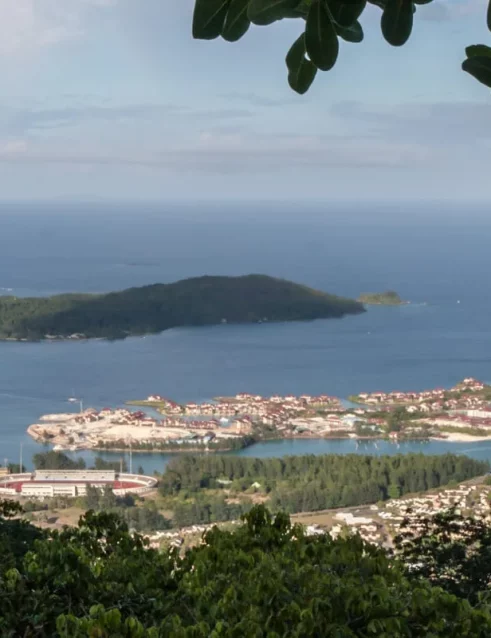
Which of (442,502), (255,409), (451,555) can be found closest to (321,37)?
(451,555)

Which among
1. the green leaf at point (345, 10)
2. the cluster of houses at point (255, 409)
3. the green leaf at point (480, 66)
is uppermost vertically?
the green leaf at point (345, 10)

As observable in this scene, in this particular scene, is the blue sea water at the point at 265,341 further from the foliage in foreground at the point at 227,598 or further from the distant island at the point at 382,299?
the foliage in foreground at the point at 227,598

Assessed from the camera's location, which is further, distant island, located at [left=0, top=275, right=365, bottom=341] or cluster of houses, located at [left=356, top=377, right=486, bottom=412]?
distant island, located at [left=0, top=275, right=365, bottom=341]

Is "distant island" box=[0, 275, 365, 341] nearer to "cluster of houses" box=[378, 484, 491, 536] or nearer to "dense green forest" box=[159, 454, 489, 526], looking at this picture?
"dense green forest" box=[159, 454, 489, 526]

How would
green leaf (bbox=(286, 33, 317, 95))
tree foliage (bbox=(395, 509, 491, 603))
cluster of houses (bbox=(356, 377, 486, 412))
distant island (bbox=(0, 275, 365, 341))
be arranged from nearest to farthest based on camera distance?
green leaf (bbox=(286, 33, 317, 95)), tree foliage (bbox=(395, 509, 491, 603)), cluster of houses (bbox=(356, 377, 486, 412)), distant island (bbox=(0, 275, 365, 341))

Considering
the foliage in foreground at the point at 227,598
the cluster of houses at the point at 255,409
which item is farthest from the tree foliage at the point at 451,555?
the cluster of houses at the point at 255,409

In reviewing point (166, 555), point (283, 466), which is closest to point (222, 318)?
point (283, 466)

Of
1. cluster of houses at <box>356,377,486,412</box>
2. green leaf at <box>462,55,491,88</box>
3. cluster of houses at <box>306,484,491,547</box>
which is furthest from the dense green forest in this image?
green leaf at <box>462,55,491,88</box>
